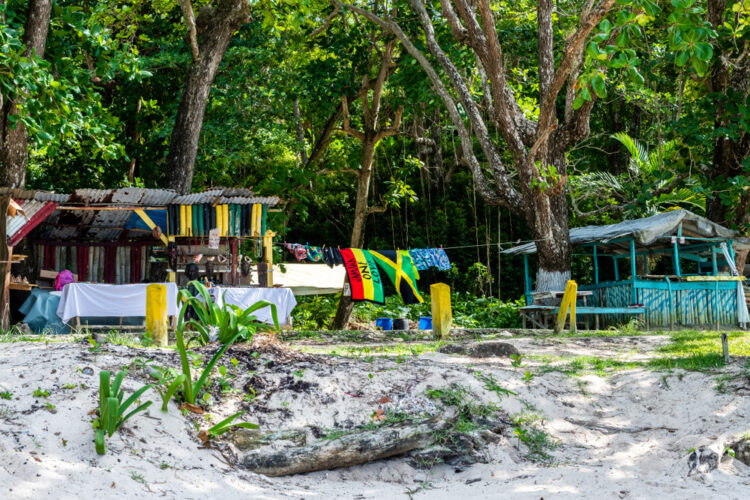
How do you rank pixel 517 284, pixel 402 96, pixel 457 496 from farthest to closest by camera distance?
pixel 517 284, pixel 402 96, pixel 457 496

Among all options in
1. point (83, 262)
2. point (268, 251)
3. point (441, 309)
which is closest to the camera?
point (441, 309)

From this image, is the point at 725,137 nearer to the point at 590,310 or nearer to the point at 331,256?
the point at 590,310

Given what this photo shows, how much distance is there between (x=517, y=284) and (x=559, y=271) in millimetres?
8185

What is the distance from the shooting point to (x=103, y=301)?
11.0 m

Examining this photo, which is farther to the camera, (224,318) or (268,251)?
(268,251)

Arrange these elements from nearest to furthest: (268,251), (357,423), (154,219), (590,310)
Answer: (357,423)
(268,251)
(154,219)
(590,310)

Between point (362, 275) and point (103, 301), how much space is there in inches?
168

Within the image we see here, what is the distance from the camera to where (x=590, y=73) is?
19.1 ft

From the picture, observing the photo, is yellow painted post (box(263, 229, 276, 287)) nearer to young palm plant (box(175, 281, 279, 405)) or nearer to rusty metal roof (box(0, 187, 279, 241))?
rusty metal roof (box(0, 187, 279, 241))

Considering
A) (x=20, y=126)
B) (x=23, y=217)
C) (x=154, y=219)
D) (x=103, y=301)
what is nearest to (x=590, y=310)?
(x=154, y=219)

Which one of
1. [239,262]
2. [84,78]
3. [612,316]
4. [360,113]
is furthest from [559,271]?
[84,78]

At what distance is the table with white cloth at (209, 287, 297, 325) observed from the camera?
450 inches

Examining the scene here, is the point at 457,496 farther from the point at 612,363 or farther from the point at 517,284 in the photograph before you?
the point at 517,284

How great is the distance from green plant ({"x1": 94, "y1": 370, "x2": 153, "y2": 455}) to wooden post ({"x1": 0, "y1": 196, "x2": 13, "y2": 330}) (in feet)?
19.4
